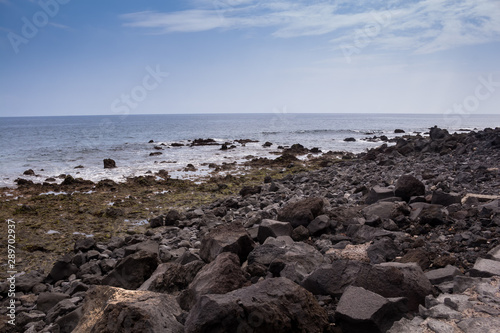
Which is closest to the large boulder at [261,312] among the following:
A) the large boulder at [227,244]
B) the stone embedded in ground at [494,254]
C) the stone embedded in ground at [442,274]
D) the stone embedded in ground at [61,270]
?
the stone embedded in ground at [442,274]

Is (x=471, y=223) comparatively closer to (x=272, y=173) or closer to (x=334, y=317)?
(x=334, y=317)

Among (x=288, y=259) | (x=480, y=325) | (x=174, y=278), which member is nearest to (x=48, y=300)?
(x=174, y=278)

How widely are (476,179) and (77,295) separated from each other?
1193 centimetres

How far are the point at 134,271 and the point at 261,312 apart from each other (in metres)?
4.26

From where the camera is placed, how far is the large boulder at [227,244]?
6.23 meters

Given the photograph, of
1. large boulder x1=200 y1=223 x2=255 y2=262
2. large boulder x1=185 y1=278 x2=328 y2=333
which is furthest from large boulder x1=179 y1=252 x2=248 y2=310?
large boulder x1=200 y1=223 x2=255 y2=262

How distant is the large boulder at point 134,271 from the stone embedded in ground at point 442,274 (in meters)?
5.11

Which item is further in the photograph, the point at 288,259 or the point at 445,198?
the point at 445,198

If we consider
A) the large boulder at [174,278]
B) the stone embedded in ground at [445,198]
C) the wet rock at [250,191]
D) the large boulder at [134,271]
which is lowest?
the wet rock at [250,191]

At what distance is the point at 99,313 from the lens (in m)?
4.77

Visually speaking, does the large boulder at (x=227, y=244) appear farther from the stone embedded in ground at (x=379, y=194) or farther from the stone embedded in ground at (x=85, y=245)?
the stone embedded in ground at (x=85, y=245)

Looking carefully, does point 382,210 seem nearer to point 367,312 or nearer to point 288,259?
point 288,259

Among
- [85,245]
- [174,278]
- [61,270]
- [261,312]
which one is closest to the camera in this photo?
[261,312]

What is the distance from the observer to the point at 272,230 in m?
7.42
